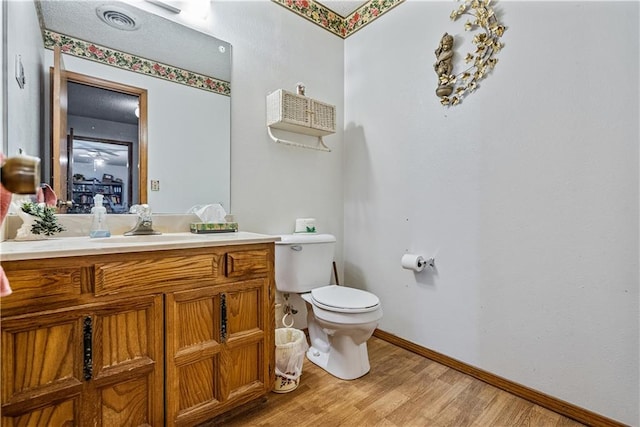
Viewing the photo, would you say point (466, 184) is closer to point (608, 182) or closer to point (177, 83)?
point (608, 182)

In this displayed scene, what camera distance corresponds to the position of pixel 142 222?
1461 mm

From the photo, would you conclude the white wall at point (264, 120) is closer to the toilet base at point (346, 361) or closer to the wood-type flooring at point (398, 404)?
the toilet base at point (346, 361)

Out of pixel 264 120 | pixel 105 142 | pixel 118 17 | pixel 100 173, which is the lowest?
pixel 100 173

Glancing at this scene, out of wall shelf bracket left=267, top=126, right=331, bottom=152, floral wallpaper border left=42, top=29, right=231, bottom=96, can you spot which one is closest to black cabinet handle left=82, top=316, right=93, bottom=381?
floral wallpaper border left=42, top=29, right=231, bottom=96

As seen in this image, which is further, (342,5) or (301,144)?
(342,5)

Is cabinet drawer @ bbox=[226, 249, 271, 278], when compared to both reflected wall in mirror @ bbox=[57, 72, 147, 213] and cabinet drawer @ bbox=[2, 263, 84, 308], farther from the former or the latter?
reflected wall in mirror @ bbox=[57, 72, 147, 213]

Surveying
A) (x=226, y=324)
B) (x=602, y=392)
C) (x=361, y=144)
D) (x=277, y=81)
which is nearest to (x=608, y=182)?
(x=602, y=392)

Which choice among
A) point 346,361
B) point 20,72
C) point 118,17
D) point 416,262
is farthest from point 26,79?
point 416,262

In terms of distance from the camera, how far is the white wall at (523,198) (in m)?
1.26

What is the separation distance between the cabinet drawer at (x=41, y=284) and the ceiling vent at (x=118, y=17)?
50.9 inches

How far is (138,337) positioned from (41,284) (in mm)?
345

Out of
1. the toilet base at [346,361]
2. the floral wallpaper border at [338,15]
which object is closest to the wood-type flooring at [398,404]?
the toilet base at [346,361]

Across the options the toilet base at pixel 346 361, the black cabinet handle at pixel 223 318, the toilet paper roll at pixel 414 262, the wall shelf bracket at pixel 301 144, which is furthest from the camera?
the wall shelf bracket at pixel 301 144

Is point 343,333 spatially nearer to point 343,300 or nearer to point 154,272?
point 343,300
